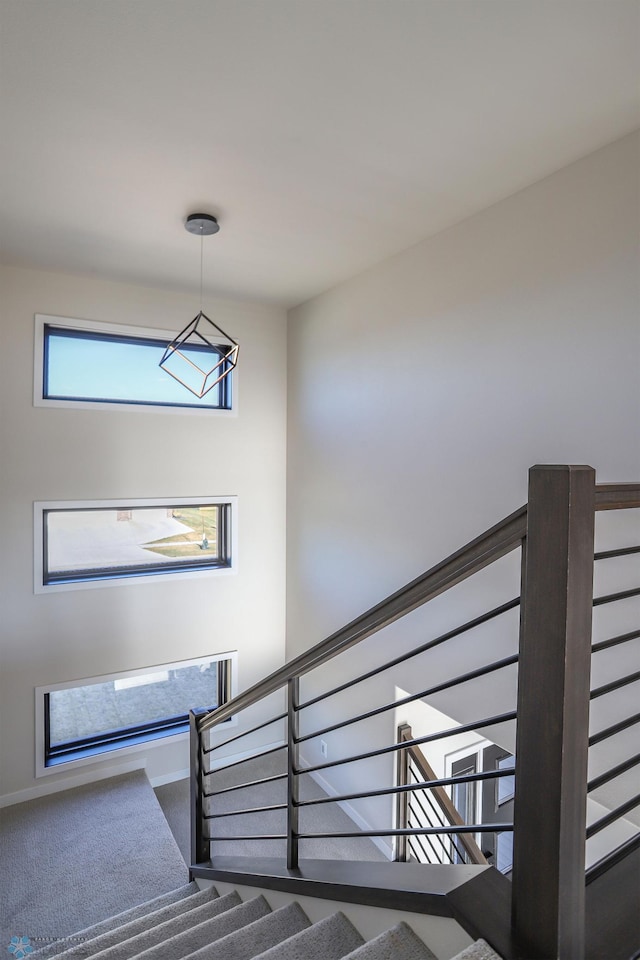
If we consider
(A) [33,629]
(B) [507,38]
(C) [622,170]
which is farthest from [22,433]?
(C) [622,170]

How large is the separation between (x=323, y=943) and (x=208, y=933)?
0.74 meters

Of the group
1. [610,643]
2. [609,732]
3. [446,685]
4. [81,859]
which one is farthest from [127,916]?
[610,643]

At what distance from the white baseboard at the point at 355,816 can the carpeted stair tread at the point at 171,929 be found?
1.65 metres

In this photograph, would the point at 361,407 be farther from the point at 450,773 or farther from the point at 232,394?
the point at 450,773

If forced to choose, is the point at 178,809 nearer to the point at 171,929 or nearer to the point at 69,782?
the point at 69,782

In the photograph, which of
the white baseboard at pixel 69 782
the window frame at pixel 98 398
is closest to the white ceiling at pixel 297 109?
the window frame at pixel 98 398

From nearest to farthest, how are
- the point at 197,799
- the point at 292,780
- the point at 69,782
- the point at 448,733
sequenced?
the point at 448,733, the point at 292,780, the point at 197,799, the point at 69,782

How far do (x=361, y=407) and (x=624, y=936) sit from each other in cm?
323

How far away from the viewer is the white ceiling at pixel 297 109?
163 centimetres

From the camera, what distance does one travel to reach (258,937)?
154 cm

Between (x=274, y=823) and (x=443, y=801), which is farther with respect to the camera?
(x=274, y=823)

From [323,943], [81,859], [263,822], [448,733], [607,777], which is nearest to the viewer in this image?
[607,777]

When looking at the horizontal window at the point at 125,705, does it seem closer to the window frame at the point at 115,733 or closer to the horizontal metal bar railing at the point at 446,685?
the window frame at the point at 115,733

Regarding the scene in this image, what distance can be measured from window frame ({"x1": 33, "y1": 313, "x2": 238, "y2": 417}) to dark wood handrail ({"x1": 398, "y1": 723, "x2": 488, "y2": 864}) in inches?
114
